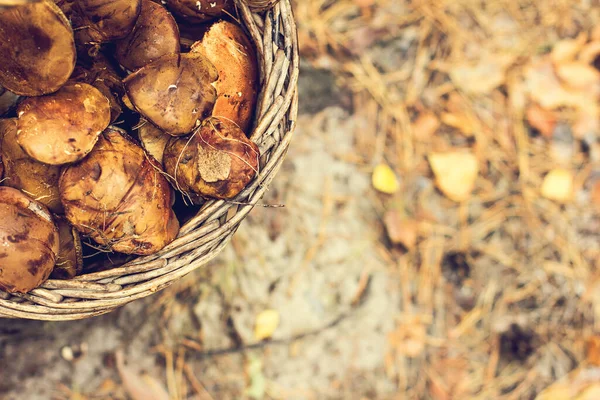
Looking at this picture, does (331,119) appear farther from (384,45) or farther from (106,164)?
(106,164)

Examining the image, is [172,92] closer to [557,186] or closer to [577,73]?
[557,186]

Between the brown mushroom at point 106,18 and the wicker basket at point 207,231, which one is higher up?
the brown mushroom at point 106,18

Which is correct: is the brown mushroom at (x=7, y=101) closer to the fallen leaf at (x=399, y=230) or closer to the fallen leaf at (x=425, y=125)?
the fallen leaf at (x=399, y=230)

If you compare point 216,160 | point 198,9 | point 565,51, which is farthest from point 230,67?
point 565,51

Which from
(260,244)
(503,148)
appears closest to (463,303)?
(503,148)

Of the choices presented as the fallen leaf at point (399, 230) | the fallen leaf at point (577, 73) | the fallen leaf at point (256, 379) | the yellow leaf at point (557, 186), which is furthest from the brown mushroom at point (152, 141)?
the fallen leaf at point (577, 73)
